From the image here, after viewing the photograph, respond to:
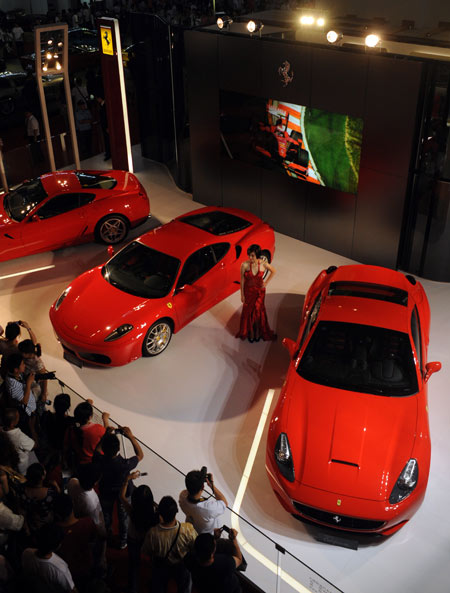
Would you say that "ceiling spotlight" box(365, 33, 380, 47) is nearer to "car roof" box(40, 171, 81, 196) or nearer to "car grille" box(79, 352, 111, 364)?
"car roof" box(40, 171, 81, 196)

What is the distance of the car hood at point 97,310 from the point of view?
8.05 meters

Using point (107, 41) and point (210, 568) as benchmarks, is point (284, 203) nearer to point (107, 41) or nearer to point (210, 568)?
point (107, 41)

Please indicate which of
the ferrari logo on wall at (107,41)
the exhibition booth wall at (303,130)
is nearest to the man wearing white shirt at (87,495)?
the exhibition booth wall at (303,130)

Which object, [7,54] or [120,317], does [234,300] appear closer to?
[120,317]

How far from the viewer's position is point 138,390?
8.00 m

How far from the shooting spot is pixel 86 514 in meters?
5.12

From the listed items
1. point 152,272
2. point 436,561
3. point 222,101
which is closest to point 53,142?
point 222,101

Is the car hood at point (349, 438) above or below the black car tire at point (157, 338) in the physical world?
above

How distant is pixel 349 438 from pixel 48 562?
10.4 ft

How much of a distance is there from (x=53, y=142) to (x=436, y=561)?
11.8m

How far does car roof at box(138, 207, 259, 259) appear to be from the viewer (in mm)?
8859

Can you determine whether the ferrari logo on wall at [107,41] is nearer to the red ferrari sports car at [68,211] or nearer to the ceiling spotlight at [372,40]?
the red ferrari sports car at [68,211]

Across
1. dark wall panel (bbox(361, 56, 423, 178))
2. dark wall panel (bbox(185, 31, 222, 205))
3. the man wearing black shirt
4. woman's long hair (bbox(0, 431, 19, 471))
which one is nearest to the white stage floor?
the man wearing black shirt

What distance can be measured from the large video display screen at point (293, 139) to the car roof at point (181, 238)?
81.0 inches
